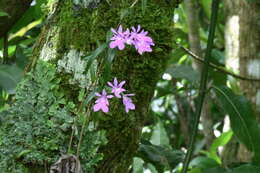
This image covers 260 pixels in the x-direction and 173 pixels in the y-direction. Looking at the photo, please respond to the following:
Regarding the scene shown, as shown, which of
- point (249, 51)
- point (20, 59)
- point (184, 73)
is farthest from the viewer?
point (249, 51)

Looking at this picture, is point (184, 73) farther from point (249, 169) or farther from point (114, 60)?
point (114, 60)

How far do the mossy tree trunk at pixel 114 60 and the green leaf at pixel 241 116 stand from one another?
11.4 inches

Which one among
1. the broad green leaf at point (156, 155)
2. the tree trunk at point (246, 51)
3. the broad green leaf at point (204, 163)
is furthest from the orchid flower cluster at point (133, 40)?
the tree trunk at point (246, 51)

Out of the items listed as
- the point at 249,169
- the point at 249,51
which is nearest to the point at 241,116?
the point at 249,169

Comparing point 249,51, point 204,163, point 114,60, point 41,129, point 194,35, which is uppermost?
point 194,35

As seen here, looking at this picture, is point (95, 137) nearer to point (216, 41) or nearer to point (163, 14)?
point (163, 14)

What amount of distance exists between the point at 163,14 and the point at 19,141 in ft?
1.20

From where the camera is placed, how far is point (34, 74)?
855mm

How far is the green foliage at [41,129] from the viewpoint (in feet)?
2.61

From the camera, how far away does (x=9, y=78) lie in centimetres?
116

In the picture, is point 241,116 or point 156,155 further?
point 156,155

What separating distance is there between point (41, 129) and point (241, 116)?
0.54 m

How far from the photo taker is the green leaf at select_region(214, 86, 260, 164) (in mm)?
1143

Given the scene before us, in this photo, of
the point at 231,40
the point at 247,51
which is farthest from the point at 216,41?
the point at 247,51
